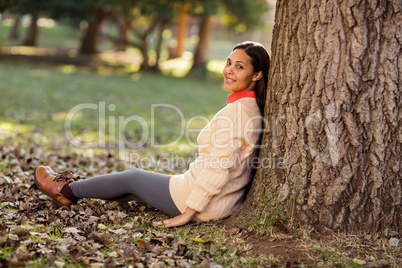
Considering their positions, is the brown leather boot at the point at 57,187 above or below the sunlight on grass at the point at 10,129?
below

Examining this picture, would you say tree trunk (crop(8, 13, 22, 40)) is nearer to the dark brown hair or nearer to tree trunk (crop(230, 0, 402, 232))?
the dark brown hair

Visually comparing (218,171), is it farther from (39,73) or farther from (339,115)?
(39,73)

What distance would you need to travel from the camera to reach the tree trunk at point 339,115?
3180mm

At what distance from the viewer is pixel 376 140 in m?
3.24

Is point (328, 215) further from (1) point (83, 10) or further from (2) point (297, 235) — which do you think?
(1) point (83, 10)

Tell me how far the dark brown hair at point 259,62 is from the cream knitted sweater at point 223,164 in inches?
3.6

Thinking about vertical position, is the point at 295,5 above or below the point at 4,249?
above

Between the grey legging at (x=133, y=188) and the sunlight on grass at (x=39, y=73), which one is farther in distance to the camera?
the sunlight on grass at (x=39, y=73)

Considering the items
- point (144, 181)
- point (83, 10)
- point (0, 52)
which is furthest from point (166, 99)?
point (0, 52)

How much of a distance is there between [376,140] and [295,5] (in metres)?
1.21

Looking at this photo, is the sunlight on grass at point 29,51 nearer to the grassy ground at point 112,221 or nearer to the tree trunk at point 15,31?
the tree trunk at point 15,31

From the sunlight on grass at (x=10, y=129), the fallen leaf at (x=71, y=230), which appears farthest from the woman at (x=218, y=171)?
the sunlight on grass at (x=10, y=129)

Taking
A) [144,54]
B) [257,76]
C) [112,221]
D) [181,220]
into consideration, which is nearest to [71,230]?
[112,221]

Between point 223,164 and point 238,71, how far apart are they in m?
0.82
